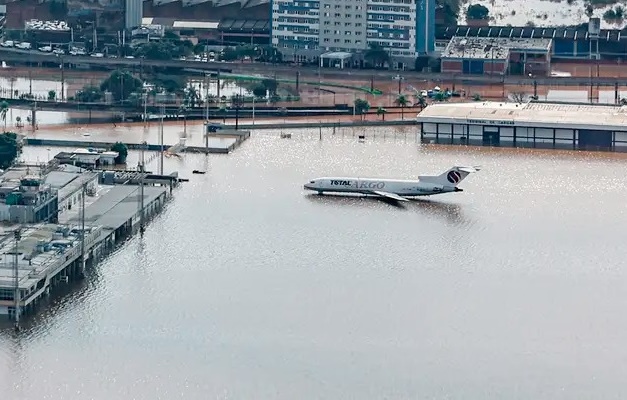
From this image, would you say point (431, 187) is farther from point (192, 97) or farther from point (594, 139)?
point (192, 97)

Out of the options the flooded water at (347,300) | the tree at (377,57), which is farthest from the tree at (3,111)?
the tree at (377,57)

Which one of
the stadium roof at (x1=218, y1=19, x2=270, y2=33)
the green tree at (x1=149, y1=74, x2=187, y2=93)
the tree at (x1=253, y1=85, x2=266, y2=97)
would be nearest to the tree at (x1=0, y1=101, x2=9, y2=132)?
the green tree at (x1=149, y1=74, x2=187, y2=93)

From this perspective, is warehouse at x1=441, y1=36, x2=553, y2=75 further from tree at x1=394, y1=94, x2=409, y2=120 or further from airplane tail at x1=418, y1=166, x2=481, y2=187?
airplane tail at x1=418, y1=166, x2=481, y2=187

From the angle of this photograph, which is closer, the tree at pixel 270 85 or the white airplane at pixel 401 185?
the white airplane at pixel 401 185

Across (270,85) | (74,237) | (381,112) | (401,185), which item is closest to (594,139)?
(381,112)

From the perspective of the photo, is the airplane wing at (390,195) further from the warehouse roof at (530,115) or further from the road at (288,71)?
the road at (288,71)

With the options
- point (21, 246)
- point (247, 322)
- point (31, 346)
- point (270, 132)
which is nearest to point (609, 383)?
point (247, 322)

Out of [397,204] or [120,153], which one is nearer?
[397,204]
